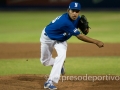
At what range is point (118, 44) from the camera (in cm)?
1330

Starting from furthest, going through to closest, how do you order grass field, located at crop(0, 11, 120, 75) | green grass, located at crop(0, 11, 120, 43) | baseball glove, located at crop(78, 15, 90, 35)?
green grass, located at crop(0, 11, 120, 43), grass field, located at crop(0, 11, 120, 75), baseball glove, located at crop(78, 15, 90, 35)

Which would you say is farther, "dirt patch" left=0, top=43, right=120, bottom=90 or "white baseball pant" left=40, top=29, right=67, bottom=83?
"dirt patch" left=0, top=43, right=120, bottom=90

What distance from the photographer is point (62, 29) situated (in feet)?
22.7

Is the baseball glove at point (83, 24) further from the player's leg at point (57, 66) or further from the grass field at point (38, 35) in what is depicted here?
the grass field at point (38, 35)

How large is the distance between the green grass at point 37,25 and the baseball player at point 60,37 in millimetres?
6981

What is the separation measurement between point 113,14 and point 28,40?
8997mm

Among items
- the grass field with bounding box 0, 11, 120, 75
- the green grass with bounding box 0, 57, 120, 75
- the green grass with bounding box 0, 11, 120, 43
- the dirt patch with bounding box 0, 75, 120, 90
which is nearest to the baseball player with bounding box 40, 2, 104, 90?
the dirt patch with bounding box 0, 75, 120, 90

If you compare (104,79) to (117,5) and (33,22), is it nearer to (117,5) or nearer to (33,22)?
(33,22)

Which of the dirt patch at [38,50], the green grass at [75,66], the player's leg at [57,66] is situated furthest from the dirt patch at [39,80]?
the green grass at [75,66]

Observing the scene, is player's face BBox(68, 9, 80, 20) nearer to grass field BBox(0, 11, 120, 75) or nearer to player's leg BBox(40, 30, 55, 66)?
player's leg BBox(40, 30, 55, 66)

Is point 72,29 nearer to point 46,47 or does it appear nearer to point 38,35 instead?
point 46,47

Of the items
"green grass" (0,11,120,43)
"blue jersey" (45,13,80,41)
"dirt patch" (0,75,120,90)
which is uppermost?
"blue jersey" (45,13,80,41)

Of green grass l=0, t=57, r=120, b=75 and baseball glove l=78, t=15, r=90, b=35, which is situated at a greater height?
baseball glove l=78, t=15, r=90, b=35

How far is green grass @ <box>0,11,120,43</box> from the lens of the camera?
15143 mm
